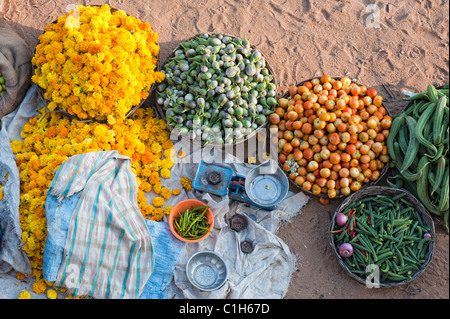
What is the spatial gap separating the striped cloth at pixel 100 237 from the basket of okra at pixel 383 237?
2.13 metres

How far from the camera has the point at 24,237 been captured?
4.23 m

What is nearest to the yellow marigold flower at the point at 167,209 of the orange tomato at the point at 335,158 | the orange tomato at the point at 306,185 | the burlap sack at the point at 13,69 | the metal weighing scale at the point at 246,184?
the metal weighing scale at the point at 246,184

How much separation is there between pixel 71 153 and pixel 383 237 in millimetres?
3562

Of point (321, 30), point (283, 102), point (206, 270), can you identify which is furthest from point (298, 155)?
point (321, 30)

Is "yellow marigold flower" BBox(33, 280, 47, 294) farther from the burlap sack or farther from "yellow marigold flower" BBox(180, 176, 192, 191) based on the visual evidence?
the burlap sack

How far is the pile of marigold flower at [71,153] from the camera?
170 inches

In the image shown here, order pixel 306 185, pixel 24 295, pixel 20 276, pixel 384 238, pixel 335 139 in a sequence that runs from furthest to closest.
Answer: pixel 306 185
pixel 335 139
pixel 384 238
pixel 20 276
pixel 24 295

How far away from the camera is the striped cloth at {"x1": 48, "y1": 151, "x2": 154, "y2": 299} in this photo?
4.18 meters

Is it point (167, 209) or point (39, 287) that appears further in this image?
point (167, 209)

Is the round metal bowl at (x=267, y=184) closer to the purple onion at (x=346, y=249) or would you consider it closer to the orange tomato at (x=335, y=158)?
the orange tomato at (x=335, y=158)

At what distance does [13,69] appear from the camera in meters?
4.80

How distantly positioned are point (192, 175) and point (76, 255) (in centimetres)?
161

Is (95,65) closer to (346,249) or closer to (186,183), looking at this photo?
(186,183)

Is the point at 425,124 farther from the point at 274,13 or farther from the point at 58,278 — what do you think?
the point at 58,278
